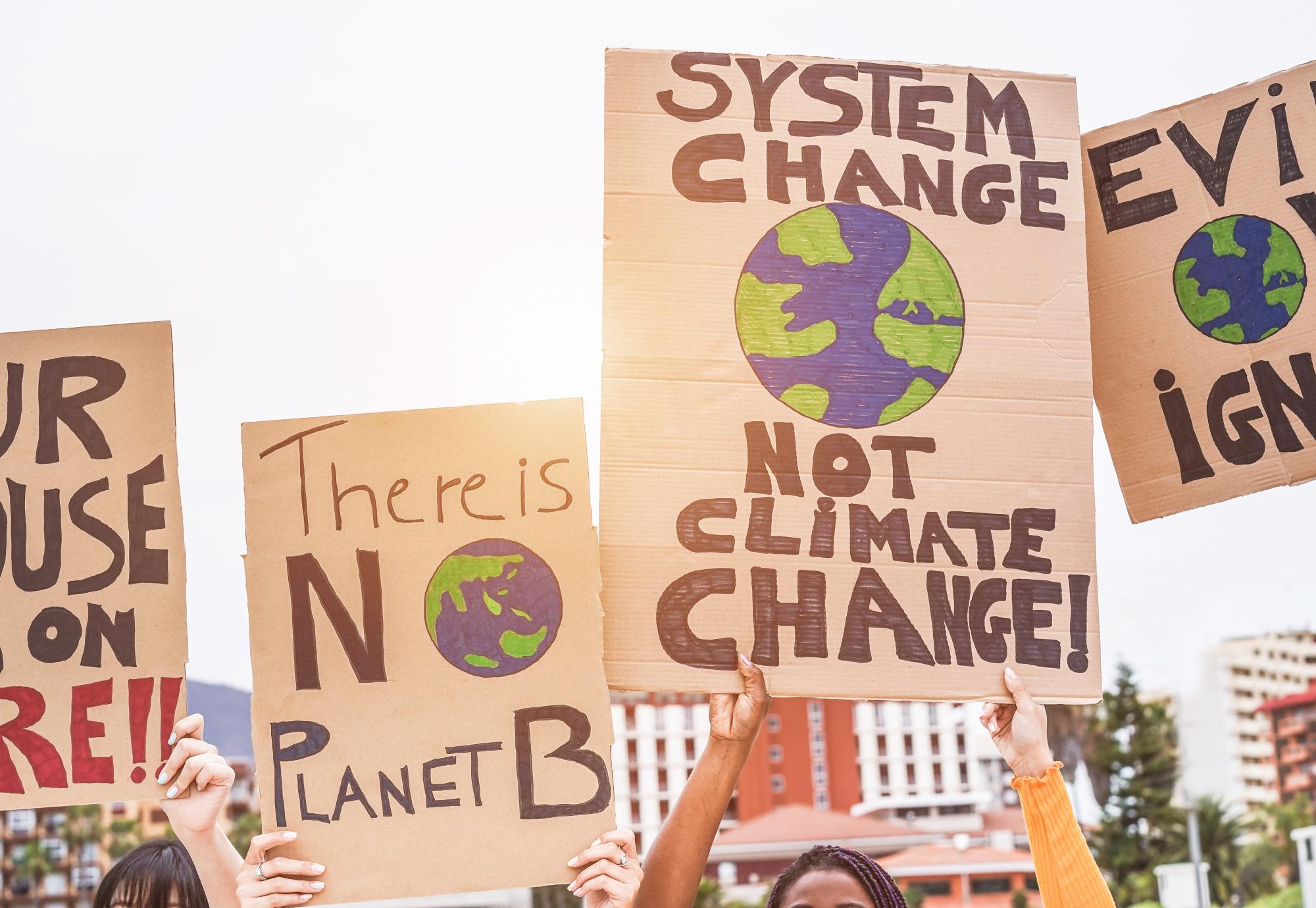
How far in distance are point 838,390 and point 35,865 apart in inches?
3381

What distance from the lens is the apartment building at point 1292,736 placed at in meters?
113

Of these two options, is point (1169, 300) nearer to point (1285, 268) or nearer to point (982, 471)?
point (1285, 268)

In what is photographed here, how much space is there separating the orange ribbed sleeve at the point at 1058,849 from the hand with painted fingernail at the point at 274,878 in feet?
4.26

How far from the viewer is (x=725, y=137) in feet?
9.04

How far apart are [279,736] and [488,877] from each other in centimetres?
45

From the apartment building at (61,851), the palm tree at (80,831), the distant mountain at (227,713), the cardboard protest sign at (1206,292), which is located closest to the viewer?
the cardboard protest sign at (1206,292)

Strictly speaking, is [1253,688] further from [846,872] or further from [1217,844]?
[846,872]

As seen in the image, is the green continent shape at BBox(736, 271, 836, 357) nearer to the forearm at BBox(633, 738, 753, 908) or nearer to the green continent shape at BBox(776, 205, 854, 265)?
the green continent shape at BBox(776, 205, 854, 265)

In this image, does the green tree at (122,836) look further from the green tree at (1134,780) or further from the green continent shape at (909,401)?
the green continent shape at (909,401)

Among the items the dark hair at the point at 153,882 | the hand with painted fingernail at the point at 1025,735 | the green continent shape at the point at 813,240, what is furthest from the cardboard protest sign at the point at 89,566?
the hand with painted fingernail at the point at 1025,735

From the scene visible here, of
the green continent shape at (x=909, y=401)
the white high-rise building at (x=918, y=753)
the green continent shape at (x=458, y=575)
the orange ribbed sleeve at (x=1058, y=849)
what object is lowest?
the white high-rise building at (x=918, y=753)

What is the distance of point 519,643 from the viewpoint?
250 cm

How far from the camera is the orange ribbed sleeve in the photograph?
2506mm

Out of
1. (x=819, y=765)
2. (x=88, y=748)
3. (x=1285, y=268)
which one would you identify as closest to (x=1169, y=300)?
(x=1285, y=268)
